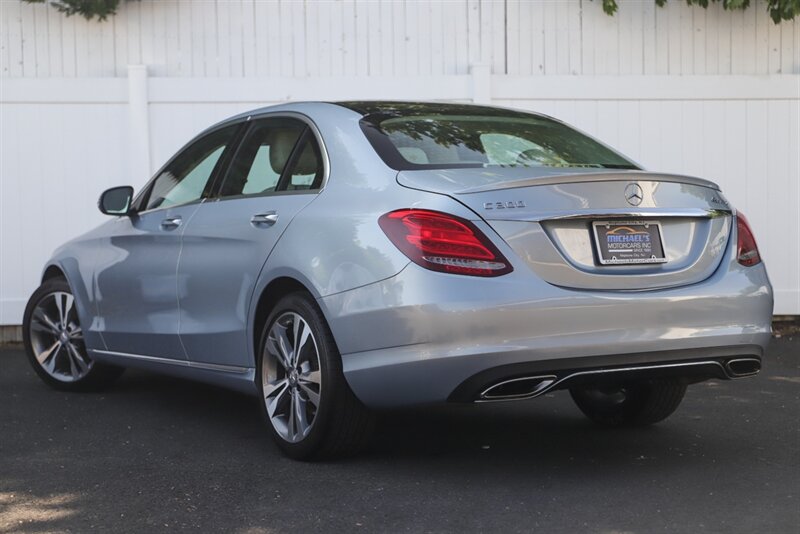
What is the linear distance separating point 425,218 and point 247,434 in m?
1.85

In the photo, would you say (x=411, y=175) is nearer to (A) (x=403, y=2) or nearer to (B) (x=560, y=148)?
(B) (x=560, y=148)

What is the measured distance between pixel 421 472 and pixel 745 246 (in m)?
1.55

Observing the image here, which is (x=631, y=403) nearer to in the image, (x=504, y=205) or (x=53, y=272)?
(x=504, y=205)

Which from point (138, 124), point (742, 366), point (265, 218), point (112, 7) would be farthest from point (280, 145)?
point (112, 7)

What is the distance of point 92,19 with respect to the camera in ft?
31.5

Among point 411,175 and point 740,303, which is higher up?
point 411,175

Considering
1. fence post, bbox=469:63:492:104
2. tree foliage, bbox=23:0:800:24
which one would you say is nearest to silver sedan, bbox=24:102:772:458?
fence post, bbox=469:63:492:104

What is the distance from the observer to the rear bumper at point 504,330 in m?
4.40

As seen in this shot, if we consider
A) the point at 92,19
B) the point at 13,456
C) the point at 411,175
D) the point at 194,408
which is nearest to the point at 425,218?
the point at 411,175

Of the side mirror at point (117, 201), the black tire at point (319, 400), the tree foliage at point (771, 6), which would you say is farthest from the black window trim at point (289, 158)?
the tree foliage at point (771, 6)

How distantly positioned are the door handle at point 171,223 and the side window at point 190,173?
0.11 m

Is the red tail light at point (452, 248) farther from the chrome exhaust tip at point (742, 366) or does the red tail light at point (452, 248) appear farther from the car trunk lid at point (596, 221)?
the chrome exhaust tip at point (742, 366)

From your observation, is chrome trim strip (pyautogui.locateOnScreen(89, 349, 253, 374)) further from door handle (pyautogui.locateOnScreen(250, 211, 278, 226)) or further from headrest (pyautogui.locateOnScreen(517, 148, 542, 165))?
headrest (pyautogui.locateOnScreen(517, 148, 542, 165))

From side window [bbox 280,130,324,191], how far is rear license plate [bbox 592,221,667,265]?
4.09 ft
